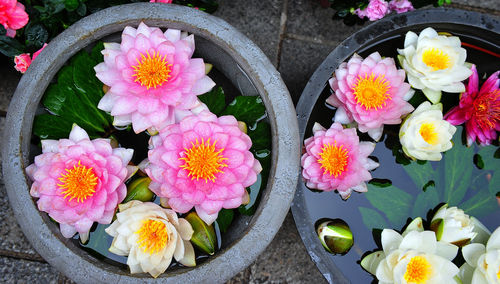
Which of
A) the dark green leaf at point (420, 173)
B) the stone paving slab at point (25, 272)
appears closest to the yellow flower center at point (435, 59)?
the dark green leaf at point (420, 173)

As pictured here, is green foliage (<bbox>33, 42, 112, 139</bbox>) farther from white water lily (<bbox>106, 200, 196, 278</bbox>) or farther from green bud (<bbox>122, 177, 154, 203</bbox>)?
white water lily (<bbox>106, 200, 196, 278</bbox>)

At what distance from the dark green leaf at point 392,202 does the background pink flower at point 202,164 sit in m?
A: 0.62

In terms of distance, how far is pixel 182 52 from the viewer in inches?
38.3

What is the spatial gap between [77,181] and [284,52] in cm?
111

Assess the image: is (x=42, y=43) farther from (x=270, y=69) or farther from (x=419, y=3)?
(x=419, y=3)

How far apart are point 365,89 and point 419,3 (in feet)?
1.61

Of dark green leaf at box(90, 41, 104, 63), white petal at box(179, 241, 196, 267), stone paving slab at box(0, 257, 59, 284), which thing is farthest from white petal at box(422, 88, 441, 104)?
stone paving slab at box(0, 257, 59, 284)

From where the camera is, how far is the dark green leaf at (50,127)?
1.04 m

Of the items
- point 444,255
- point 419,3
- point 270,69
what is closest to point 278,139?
point 270,69

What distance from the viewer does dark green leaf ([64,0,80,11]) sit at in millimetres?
1234

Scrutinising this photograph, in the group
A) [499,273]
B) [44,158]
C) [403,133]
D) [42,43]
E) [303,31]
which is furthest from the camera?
[303,31]

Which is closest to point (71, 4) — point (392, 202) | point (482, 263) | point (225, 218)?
point (225, 218)

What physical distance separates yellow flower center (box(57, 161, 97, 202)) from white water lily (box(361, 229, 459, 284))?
84cm

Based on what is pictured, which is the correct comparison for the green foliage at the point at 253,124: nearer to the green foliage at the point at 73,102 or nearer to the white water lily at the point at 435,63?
the green foliage at the point at 73,102
